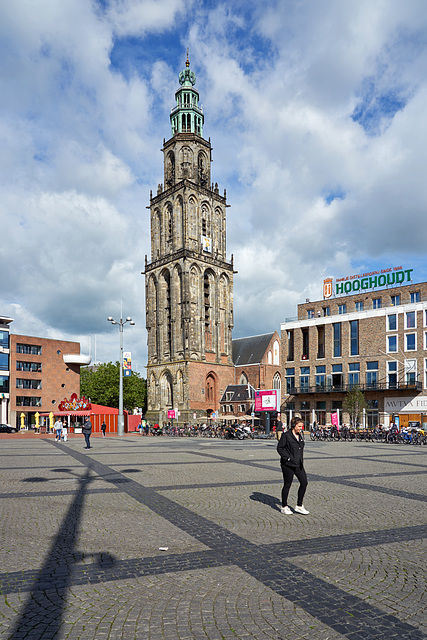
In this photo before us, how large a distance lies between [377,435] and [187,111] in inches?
2609

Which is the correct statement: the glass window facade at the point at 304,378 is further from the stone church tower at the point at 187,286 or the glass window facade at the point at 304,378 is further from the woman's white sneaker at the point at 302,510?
the woman's white sneaker at the point at 302,510

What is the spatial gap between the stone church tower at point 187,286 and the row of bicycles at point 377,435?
115ft

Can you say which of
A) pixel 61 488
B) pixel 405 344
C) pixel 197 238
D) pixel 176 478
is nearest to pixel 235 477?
pixel 176 478

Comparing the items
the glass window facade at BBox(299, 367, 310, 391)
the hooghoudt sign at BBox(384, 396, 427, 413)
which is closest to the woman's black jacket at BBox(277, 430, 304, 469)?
the hooghoudt sign at BBox(384, 396, 427, 413)

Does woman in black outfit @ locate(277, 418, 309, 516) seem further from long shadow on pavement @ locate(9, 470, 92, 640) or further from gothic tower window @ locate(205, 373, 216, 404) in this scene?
gothic tower window @ locate(205, 373, 216, 404)

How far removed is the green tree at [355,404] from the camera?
50.5 metres

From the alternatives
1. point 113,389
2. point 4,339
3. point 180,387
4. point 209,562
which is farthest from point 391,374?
point 4,339

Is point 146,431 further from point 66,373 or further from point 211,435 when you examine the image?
point 66,373

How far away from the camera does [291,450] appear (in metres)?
8.83

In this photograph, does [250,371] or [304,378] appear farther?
[250,371]

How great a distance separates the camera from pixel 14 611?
15.7 feet

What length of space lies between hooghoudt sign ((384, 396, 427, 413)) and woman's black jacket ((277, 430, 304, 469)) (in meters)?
44.7

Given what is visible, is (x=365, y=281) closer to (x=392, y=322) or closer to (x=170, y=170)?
(x=392, y=322)

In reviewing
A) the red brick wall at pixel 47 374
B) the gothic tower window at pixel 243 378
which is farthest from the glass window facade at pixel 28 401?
the gothic tower window at pixel 243 378
